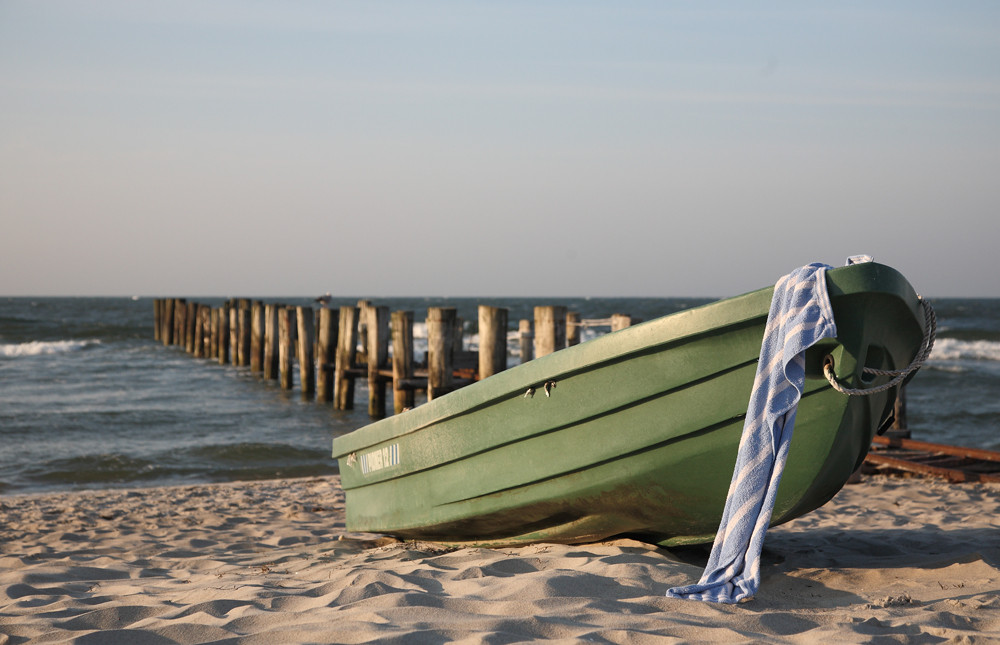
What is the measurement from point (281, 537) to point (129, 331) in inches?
1407

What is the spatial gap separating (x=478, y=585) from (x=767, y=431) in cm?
143

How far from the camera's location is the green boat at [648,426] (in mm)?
3354

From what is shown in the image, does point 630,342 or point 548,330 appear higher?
point 630,342

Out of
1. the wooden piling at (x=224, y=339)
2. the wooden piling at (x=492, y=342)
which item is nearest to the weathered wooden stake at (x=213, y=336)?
the wooden piling at (x=224, y=339)

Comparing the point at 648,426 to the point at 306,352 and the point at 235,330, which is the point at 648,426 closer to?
the point at 306,352

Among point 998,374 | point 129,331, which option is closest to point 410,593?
point 998,374

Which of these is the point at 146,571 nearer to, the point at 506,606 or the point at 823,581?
the point at 506,606

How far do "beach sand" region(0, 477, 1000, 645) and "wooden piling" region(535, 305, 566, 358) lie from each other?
3.60 m

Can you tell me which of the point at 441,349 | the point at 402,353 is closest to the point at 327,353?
the point at 402,353

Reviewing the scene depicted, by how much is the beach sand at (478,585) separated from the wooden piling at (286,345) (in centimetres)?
1011

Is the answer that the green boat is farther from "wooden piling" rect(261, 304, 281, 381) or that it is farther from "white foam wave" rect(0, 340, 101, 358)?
"white foam wave" rect(0, 340, 101, 358)

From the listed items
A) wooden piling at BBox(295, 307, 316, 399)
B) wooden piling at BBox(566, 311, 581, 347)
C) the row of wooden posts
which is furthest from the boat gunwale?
wooden piling at BBox(295, 307, 316, 399)

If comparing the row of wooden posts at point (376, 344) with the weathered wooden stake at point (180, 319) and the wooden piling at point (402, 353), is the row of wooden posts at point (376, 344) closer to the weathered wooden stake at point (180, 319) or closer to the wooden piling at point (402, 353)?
the wooden piling at point (402, 353)

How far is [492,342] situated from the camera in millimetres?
9945
